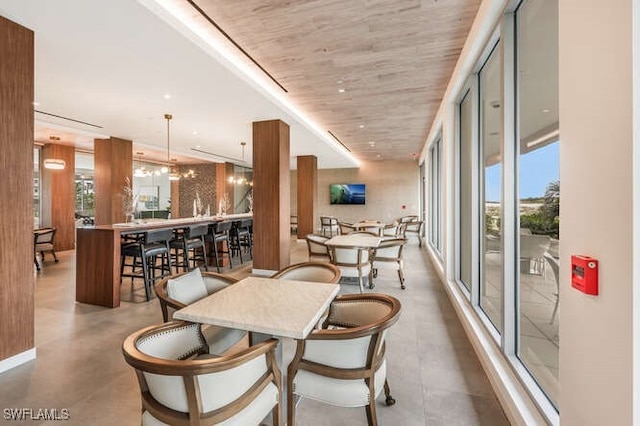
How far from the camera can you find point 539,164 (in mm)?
2045

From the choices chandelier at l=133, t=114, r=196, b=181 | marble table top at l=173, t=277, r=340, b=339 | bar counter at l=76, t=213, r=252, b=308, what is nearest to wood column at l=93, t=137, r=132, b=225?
chandelier at l=133, t=114, r=196, b=181

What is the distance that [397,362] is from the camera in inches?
102

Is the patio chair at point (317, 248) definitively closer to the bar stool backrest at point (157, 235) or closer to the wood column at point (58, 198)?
the bar stool backrest at point (157, 235)

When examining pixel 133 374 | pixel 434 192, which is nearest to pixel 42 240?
pixel 133 374

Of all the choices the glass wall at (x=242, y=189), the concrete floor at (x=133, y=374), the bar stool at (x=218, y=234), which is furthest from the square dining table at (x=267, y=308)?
the glass wall at (x=242, y=189)

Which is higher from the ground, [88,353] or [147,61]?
[147,61]

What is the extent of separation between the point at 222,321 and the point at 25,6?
2918 mm

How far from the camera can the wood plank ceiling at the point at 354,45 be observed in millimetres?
2680

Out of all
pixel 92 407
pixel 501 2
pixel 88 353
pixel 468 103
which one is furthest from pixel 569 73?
pixel 88 353

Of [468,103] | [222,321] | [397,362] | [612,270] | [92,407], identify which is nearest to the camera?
[612,270]

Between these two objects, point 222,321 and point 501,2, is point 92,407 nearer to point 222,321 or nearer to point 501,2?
point 222,321

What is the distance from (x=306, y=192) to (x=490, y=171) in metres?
7.08

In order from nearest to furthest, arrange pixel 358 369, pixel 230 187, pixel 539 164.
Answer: pixel 358 369 < pixel 539 164 < pixel 230 187

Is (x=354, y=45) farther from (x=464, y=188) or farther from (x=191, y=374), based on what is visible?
(x=191, y=374)
